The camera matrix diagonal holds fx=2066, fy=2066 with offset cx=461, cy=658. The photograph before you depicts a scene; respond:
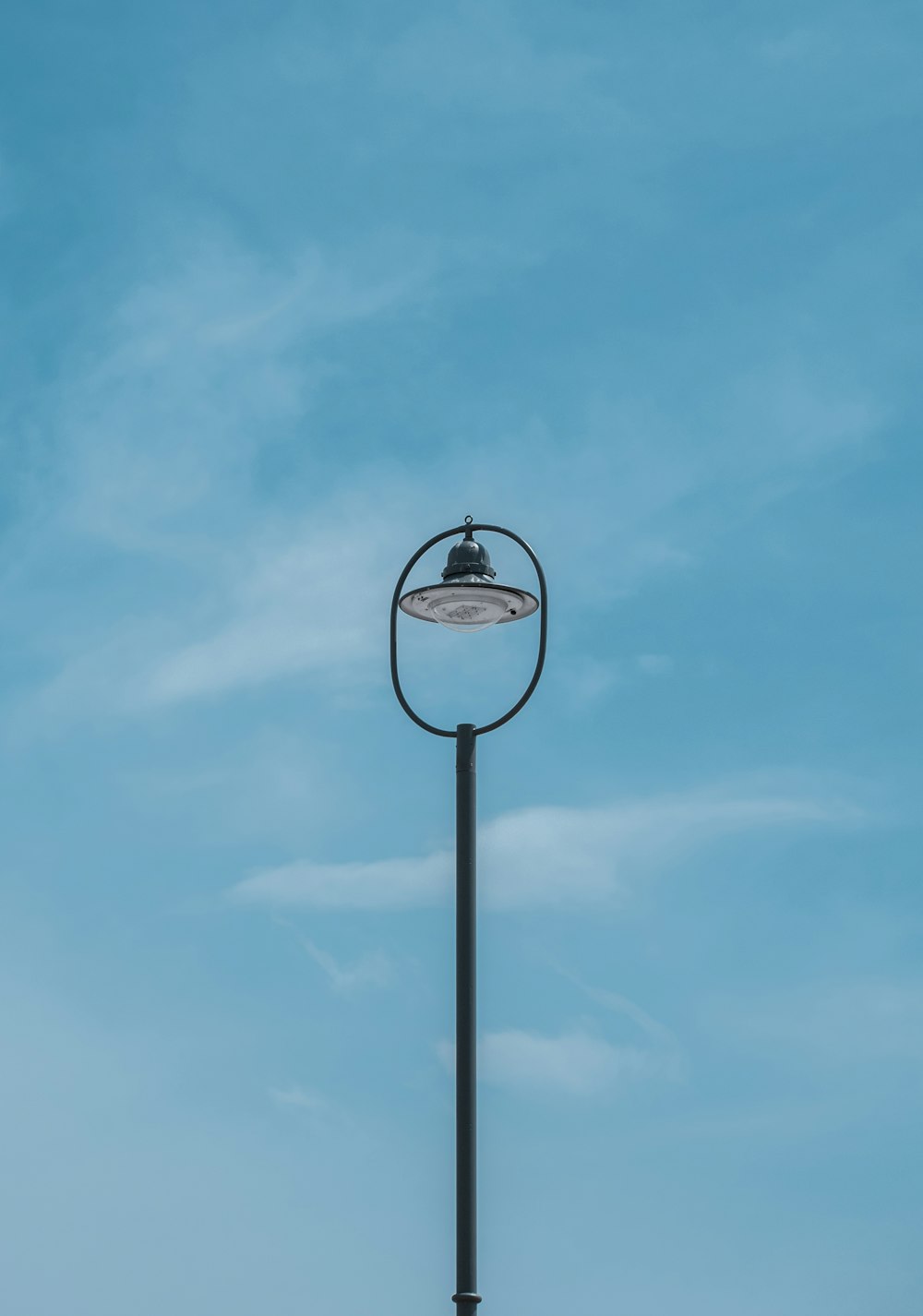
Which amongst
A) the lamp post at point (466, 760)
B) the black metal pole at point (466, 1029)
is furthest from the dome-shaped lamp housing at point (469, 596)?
the black metal pole at point (466, 1029)

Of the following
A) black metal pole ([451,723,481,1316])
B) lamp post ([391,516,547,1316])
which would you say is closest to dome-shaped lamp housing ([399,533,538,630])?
lamp post ([391,516,547,1316])

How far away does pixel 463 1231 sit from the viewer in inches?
507

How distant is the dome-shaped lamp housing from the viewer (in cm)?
1407

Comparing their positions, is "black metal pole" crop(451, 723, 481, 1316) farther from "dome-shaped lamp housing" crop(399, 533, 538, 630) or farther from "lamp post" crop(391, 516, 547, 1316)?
"dome-shaped lamp housing" crop(399, 533, 538, 630)

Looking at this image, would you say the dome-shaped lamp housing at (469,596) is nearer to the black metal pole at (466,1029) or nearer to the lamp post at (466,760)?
the lamp post at (466,760)

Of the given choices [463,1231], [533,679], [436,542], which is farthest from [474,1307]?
[436,542]

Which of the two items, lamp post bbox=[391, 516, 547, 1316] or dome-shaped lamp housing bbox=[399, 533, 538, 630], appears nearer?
lamp post bbox=[391, 516, 547, 1316]

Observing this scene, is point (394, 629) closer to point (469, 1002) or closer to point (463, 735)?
point (463, 735)

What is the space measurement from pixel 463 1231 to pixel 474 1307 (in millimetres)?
463

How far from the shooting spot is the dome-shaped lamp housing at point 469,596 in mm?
14070

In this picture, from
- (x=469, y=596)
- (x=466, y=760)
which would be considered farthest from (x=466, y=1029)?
(x=469, y=596)

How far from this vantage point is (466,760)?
45.6 ft

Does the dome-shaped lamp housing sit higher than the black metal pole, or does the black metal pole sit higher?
the dome-shaped lamp housing

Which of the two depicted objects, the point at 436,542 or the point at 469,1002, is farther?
the point at 436,542
